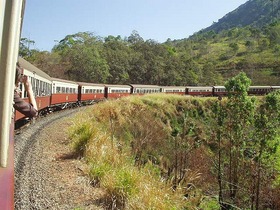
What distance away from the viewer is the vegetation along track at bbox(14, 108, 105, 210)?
5801 mm

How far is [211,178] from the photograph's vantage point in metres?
29.3

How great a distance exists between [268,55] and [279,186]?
9219 cm

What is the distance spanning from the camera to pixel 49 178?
7.05 metres

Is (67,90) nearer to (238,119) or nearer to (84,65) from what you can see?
(238,119)

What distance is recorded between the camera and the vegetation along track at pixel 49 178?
5801mm

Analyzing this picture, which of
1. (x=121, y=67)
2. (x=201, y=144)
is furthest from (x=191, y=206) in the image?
(x=121, y=67)

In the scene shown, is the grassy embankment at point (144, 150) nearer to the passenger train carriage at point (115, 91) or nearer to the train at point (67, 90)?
the train at point (67, 90)

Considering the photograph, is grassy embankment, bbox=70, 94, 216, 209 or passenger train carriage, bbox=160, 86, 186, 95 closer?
grassy embankment, bbox=70, 94, 216, 209

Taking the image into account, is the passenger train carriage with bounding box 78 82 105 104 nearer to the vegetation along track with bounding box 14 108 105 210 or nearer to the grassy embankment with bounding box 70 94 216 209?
the grassy embankment with bounding box 70 94 216 209

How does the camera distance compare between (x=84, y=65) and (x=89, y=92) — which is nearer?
(x=89, y=92)

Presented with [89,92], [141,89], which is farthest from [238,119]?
[141,89]

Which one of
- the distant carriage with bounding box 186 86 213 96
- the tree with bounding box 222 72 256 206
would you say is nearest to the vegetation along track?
the tree with bounding box 222 72 256 206

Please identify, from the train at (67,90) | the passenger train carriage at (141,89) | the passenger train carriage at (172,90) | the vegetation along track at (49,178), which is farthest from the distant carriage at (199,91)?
the vegetation along track at (49,178)

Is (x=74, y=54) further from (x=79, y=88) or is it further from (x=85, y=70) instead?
(x=79, y=88)
